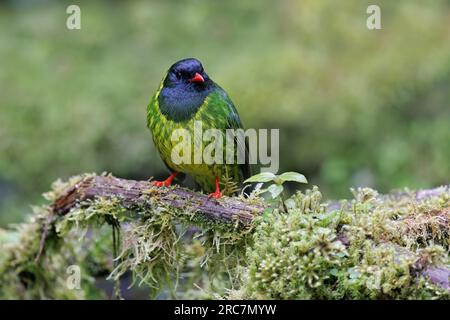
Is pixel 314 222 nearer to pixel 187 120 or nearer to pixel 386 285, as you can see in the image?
pixel 386 285

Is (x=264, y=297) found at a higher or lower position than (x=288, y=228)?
lower

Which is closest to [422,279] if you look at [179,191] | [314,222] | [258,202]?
[314,222]

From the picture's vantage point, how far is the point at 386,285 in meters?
2.13

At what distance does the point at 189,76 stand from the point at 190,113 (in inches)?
8.3

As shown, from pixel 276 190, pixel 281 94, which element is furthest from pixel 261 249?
pixel 281 94

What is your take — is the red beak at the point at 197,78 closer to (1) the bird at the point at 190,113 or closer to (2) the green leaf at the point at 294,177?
(1) the bird at the point at 190,113

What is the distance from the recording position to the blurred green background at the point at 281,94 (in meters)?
6.23

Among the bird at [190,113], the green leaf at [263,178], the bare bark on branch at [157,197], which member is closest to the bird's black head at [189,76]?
the bird at [190,113]

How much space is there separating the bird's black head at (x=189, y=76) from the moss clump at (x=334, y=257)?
1.00 meters

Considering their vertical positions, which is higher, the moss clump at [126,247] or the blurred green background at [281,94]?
the blurred green background at [281,94]

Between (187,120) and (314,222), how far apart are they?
106cm

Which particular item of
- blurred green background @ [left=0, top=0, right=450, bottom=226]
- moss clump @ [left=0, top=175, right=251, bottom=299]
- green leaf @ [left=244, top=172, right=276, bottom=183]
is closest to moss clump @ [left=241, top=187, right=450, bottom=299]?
green leaf @ [left=244, top=172, right=276, bottom=183]

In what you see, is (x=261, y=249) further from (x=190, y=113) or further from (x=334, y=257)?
(x=190, y=113)

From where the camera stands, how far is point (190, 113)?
10.4 feet
